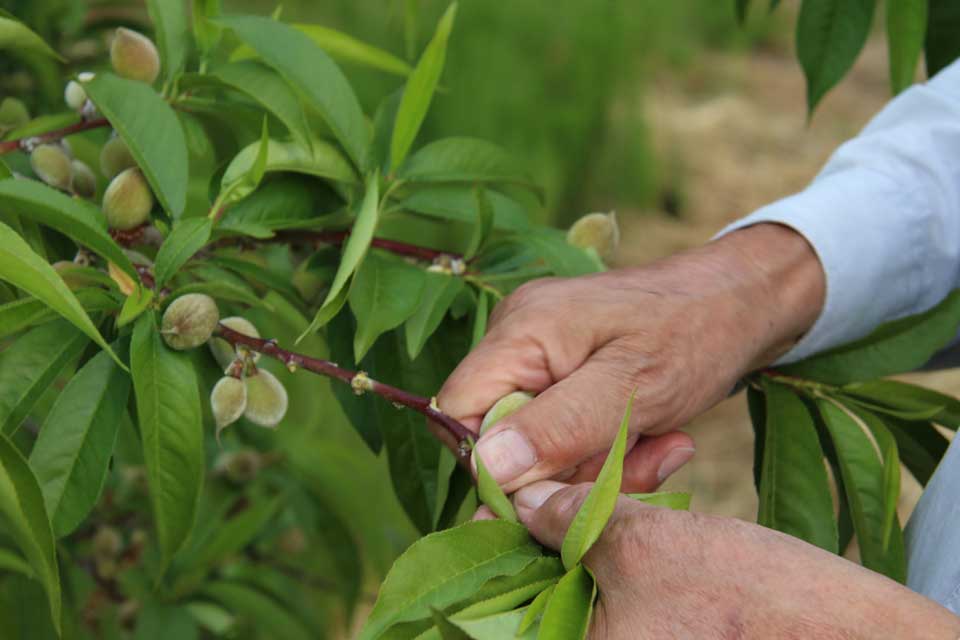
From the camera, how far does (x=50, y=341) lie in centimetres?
58

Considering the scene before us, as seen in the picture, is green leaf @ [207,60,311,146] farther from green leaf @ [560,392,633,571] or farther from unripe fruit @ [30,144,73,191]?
green leaf @ [560,392,633,571]

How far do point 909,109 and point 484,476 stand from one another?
1.93 feet

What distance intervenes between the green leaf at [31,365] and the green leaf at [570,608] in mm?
287

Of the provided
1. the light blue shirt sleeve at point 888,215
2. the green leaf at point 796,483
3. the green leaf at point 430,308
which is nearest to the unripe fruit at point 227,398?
the green leaf at point 430,308

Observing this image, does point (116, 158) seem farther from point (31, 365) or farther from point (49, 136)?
point (31, 365)

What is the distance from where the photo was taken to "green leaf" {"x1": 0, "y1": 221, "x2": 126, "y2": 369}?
49 centimetres

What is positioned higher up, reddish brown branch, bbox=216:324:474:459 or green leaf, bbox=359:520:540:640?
green leaf, bbox=359:520:540:640

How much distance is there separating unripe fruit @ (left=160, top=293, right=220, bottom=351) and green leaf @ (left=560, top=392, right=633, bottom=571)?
8.8 inches

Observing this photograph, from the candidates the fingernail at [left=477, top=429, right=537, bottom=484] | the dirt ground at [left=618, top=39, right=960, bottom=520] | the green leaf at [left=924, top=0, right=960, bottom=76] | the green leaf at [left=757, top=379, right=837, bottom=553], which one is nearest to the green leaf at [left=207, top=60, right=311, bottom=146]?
the fingernail at [left=477, top=429, right=537, bottom=484]

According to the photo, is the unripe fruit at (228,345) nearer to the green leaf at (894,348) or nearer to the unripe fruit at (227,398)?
the unripe fruit at (227,398)

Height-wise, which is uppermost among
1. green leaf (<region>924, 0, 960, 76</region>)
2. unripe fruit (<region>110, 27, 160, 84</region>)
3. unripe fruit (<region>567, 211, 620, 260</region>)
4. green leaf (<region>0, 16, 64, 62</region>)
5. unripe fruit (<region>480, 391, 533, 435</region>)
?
green leaf (<region>924, 0, 960, 76</region>)

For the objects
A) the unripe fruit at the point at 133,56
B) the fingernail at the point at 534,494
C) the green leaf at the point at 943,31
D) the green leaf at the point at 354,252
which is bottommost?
the fingernail at the point at 534,494

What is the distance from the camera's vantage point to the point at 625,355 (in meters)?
0.69

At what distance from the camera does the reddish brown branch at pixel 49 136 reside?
0.68m
